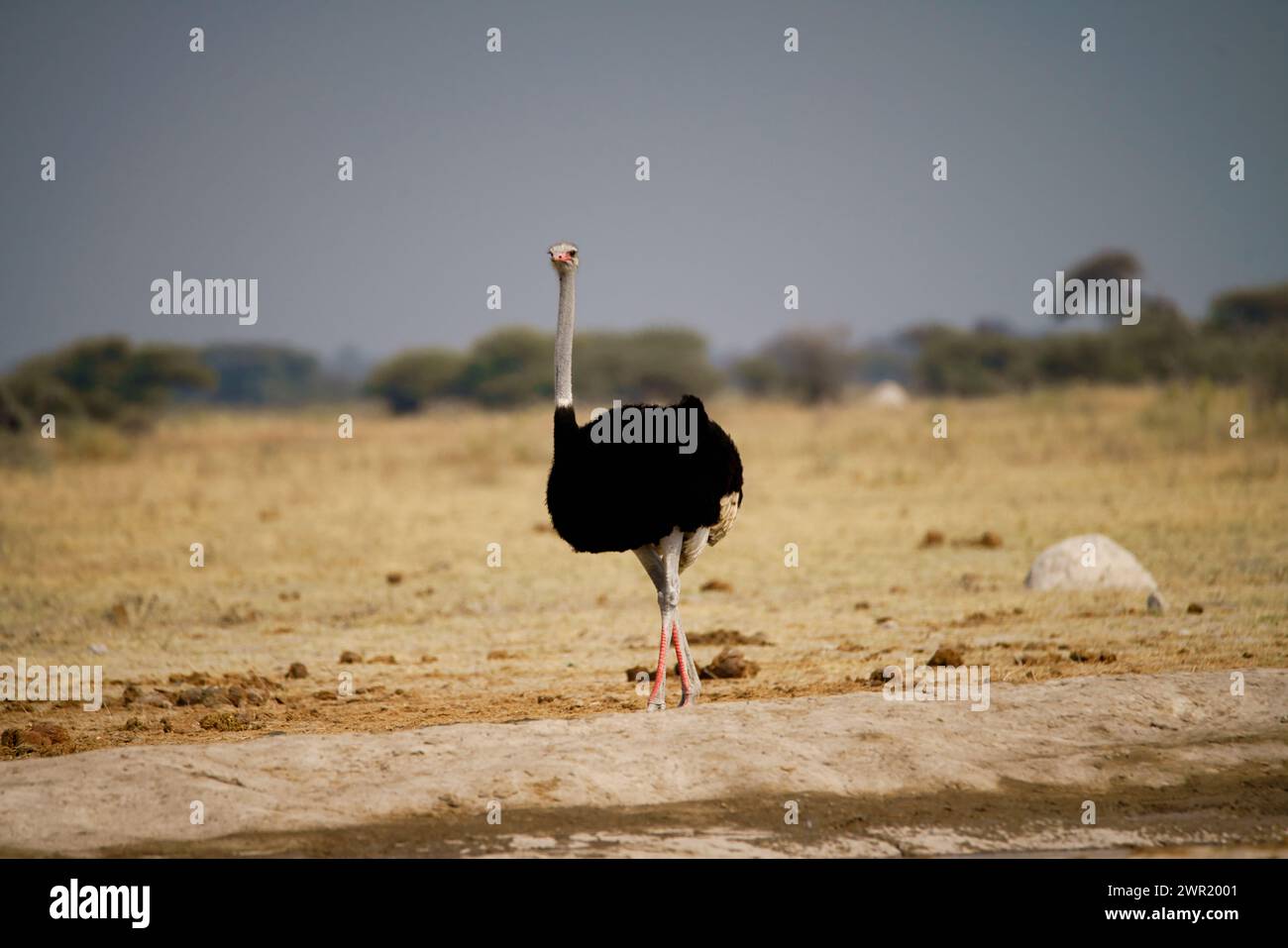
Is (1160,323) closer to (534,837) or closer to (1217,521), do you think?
(1217,521)

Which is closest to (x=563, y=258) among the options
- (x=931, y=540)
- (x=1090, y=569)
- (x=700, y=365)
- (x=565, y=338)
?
(x=565, y=338)

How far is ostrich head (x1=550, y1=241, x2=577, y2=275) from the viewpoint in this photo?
27.5 ft

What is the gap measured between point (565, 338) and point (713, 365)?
52561mm

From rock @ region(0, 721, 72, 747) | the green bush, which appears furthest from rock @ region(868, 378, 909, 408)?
rock @ region(0, 721, 72, 747)

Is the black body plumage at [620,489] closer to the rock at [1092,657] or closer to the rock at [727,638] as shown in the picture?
the rock at [1092,657]

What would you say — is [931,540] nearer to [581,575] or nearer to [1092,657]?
[581,575]

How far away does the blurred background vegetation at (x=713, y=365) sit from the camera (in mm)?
40094

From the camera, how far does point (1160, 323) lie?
4766 centimetres

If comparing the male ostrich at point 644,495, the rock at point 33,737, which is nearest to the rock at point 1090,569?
the male ostrich at point 644,495

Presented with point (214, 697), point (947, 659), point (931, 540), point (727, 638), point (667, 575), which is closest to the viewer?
point (667, 575)

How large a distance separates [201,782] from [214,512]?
14.2m

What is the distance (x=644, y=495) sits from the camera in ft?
25.0
